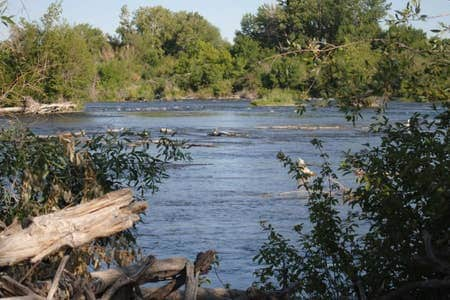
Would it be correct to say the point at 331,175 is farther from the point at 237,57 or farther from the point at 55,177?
the point at 237,57

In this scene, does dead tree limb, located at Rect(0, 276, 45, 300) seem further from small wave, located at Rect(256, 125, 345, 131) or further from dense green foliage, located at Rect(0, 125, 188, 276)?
small wave, located at Rect(256, 125, 345, 131)

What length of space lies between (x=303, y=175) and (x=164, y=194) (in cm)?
1049

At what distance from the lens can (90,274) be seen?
17.4 feet

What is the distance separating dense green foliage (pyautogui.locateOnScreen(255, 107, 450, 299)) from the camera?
545 centimetres

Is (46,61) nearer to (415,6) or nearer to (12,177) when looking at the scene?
(12,177)

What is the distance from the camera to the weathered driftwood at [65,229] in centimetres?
426

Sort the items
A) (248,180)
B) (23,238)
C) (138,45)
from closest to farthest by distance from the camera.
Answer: (23,238)
(248,180)
(138,45)

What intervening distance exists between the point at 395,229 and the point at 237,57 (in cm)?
8903

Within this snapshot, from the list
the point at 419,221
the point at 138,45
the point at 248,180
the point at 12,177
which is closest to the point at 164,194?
the point at 248,180

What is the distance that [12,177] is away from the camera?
21.4ft

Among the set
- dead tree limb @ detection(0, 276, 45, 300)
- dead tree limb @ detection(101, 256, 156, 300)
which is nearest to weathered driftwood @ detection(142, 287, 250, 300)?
dead tree limb @ detection(101, 256, 156, 300)

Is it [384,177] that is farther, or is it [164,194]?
[164,194]

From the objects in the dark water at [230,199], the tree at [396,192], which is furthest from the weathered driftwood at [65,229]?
the dark water at [230,199]

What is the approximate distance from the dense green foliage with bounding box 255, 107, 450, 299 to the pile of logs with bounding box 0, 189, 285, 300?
0.73 metres
